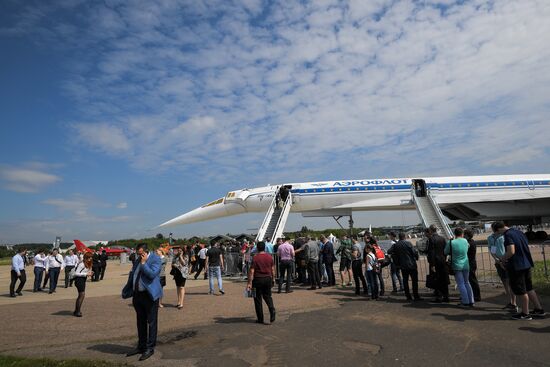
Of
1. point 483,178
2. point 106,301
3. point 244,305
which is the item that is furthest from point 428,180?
point 106,301

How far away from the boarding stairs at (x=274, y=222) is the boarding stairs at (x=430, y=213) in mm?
6448

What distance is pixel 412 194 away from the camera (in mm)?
19453

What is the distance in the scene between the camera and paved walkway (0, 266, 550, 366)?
14.0ft

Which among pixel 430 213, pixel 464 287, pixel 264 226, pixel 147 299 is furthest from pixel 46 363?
pixel 430 213

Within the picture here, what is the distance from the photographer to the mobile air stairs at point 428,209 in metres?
14.6

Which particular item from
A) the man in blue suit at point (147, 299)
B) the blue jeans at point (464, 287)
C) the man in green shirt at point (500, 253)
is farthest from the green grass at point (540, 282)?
the man in blue suit at point (147, 299)

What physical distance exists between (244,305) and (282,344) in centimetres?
319

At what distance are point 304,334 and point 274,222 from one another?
12.1 m

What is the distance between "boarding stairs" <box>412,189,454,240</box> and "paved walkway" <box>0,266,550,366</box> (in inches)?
267

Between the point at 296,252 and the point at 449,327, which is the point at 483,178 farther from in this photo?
the point at 449,327

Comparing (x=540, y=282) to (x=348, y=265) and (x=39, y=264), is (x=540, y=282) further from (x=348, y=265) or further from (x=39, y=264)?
(x=39, y=264)

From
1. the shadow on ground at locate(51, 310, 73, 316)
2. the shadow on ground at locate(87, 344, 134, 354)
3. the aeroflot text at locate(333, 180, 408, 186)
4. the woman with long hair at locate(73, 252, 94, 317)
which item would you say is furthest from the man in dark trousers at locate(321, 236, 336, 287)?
the aeroflot text at locate(333, 180, 408, 186)

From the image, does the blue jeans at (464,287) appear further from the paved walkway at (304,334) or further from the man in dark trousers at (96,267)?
the man in dark trousers at (96,267)

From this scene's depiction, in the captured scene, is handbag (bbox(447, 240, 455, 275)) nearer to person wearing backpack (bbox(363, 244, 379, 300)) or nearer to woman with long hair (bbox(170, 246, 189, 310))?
person wearing backpack (bbox(363, 244, 379, 300))
